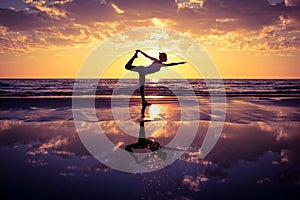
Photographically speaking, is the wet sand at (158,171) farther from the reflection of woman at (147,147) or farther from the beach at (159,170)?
the reflection of woman at (147,147)

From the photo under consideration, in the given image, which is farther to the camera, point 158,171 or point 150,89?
point 150,89

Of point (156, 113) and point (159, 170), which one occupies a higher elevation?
point (156, 113)

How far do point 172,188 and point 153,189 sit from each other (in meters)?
0.27

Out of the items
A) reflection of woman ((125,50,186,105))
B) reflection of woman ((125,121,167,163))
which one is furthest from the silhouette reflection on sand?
reflection of woman ((125,50,186,105))

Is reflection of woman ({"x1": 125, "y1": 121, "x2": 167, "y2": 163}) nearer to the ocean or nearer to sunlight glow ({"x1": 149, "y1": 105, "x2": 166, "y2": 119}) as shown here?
sunlight glow ({"x1": 149, "y1": 105, "x2": 166, "y2": 119})

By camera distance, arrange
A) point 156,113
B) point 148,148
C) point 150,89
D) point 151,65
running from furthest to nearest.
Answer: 1. point 150,89
2. point 156,113
3. point 151,65
4. point 148,148

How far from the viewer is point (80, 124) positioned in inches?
352

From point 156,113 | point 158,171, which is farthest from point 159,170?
point 156,113

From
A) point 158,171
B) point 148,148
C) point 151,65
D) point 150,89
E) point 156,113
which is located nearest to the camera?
point 158,171

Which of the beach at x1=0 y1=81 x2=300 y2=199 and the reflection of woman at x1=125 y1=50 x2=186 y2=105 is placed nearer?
the beach at x1=0 y1=81 x2=300 y2=199

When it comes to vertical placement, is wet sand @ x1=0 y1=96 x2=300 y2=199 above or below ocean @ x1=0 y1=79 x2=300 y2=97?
below

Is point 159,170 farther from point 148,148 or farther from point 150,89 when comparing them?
point 150,89

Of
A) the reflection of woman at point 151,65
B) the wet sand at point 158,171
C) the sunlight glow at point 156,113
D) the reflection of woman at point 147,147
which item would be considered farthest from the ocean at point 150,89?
the reflection of woman at point 147,147

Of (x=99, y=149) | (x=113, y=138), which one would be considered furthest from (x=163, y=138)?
(x=99, y=149)
